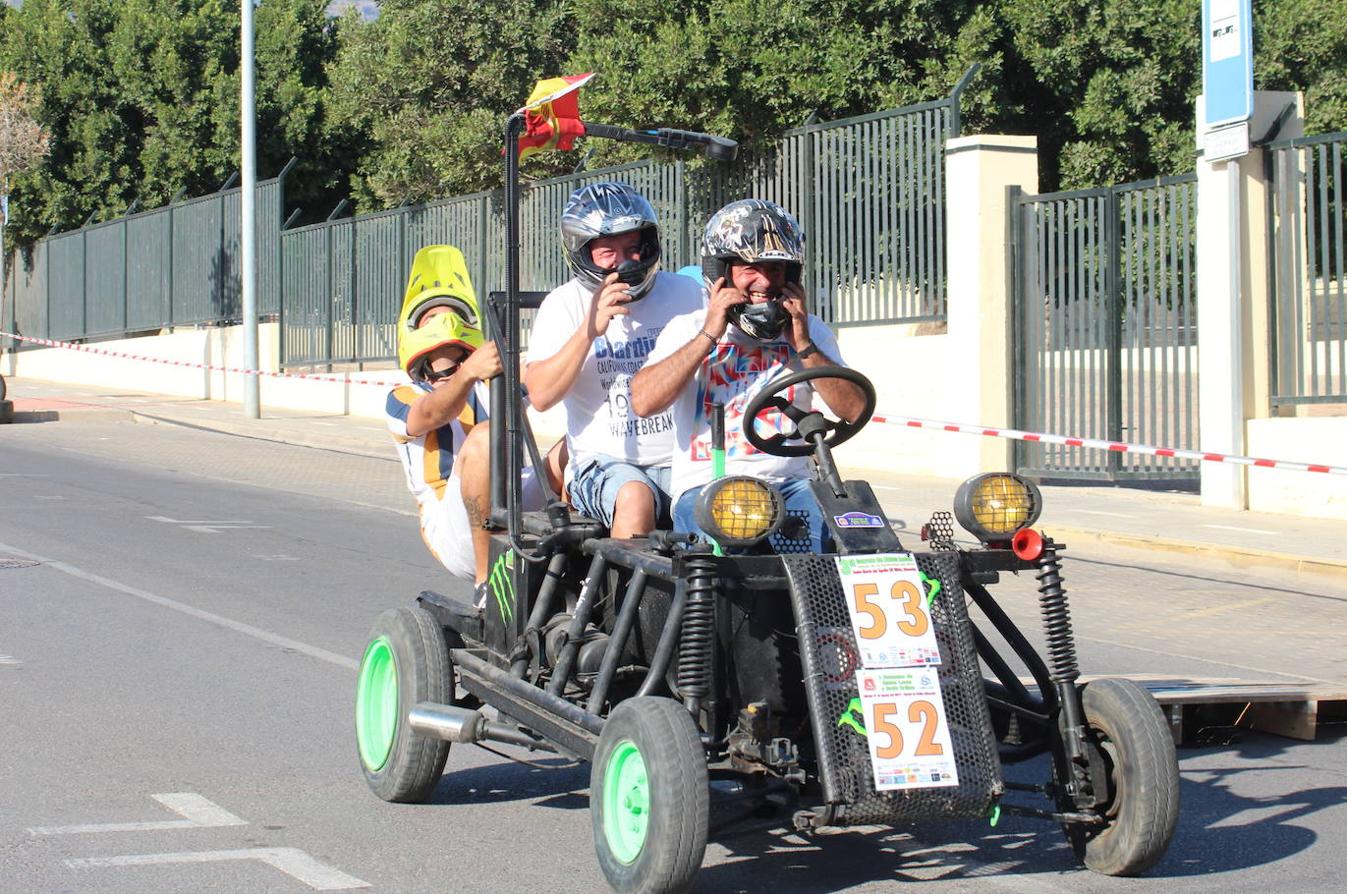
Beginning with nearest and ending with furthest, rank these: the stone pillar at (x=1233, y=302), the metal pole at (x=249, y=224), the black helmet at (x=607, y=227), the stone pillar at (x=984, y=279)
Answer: the black helmet at (x=607, y=227), the stone pillar at (x=1233, y=302), the stone pillar at (x=984, y=279), the metal pole at (x=249, y=224)

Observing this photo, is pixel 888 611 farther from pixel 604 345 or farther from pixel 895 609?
pixel 604 345

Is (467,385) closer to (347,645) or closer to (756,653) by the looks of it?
(756,653)

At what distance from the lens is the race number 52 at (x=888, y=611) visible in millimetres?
4254

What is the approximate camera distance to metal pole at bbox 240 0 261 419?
23.7 m

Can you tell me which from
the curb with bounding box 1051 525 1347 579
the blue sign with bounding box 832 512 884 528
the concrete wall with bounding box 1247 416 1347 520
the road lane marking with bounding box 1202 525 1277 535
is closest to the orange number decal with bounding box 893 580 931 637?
the blue sign with bounding box 832 512 884 528

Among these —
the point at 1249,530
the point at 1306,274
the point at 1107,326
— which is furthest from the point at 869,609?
the point at 1107,326

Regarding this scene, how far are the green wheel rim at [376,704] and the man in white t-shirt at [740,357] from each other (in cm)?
122

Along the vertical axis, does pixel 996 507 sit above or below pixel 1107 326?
below

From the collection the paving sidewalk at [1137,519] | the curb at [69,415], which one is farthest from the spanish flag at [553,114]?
the curb at [69,415]

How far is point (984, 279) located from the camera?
15758 millimetres

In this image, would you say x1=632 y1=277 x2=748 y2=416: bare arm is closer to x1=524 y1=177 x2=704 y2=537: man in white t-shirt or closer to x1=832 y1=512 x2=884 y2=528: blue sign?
x1=524 y1=177 x2=704 y2=537: man in white t-shirt

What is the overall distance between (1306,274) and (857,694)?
34.8 ft

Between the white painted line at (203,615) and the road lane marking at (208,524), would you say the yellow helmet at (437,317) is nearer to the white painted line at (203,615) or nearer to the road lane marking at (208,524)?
the white painted line at (203,615)

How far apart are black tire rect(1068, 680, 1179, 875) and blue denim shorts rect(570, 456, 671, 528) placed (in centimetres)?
142
